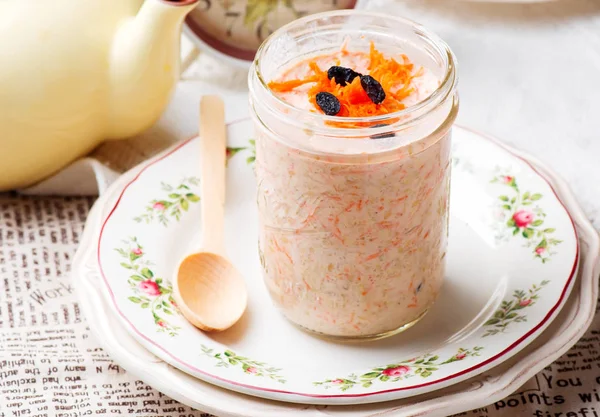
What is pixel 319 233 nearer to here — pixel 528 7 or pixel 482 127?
pixel 482 127

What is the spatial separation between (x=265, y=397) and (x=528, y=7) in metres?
1.20

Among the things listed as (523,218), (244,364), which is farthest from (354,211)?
(523,218)

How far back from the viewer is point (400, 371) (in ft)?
3.24

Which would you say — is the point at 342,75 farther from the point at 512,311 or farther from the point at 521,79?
the point at 521,79

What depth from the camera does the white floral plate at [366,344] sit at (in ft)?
3.20

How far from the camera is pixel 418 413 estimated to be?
3.03 ft

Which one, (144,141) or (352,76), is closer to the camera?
(352,76)

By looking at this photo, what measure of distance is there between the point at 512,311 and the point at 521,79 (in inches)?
28.3

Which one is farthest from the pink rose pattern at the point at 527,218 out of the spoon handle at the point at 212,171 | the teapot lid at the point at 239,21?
the teapot lid at the point at 239,21

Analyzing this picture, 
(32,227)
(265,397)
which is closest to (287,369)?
(265,397)

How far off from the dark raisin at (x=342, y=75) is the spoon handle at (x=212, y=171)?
342 millimetres

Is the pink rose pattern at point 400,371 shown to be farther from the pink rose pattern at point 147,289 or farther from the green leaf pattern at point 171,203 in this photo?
the green leaf pattern at point 171,203

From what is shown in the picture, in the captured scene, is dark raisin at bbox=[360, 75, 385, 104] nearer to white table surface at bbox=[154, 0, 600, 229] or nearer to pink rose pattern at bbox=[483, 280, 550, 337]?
pink rose pattern at bbox=[483, 280, 550, 337]

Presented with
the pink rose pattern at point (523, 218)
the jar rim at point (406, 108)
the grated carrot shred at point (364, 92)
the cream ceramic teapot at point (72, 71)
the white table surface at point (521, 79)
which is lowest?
the white table surface at point (521, 79)
